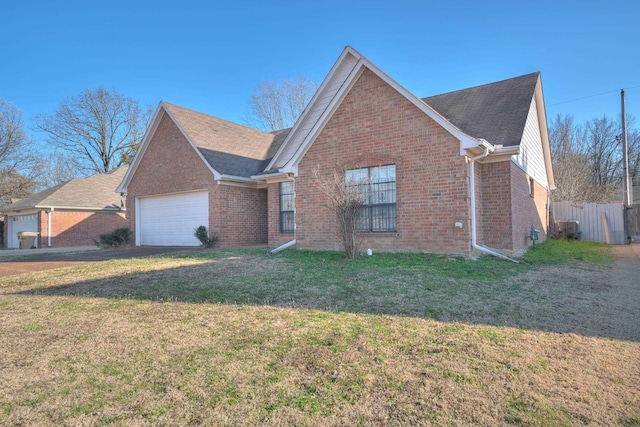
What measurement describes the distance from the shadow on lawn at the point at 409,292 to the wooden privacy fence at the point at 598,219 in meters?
10.7

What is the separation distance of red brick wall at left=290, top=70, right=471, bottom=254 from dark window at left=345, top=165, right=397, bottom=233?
222 mm

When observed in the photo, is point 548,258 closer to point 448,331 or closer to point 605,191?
point 448,331

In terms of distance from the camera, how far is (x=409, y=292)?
5.48 meters

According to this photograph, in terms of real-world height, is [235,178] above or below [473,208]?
above

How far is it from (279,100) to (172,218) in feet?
65.0

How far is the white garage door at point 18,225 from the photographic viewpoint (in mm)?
22422

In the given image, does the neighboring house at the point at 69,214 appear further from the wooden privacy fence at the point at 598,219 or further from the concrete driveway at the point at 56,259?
the wooden privacy fence at the point at 598,219

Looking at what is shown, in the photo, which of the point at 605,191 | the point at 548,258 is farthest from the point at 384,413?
the point at 605,191

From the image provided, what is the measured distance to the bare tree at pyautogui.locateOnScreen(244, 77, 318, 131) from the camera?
103 ft

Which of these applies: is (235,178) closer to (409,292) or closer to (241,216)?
(241,216)

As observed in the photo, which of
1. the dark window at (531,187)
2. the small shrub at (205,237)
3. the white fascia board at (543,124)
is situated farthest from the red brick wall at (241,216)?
the white fascia board at (543,124)

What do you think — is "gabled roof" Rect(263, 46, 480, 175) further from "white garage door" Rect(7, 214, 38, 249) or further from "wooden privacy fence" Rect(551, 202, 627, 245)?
"white garage door" Rect(7, 214, 38, 249)

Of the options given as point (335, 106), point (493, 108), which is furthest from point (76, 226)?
point (493, 108)

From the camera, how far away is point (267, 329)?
3.92 m
